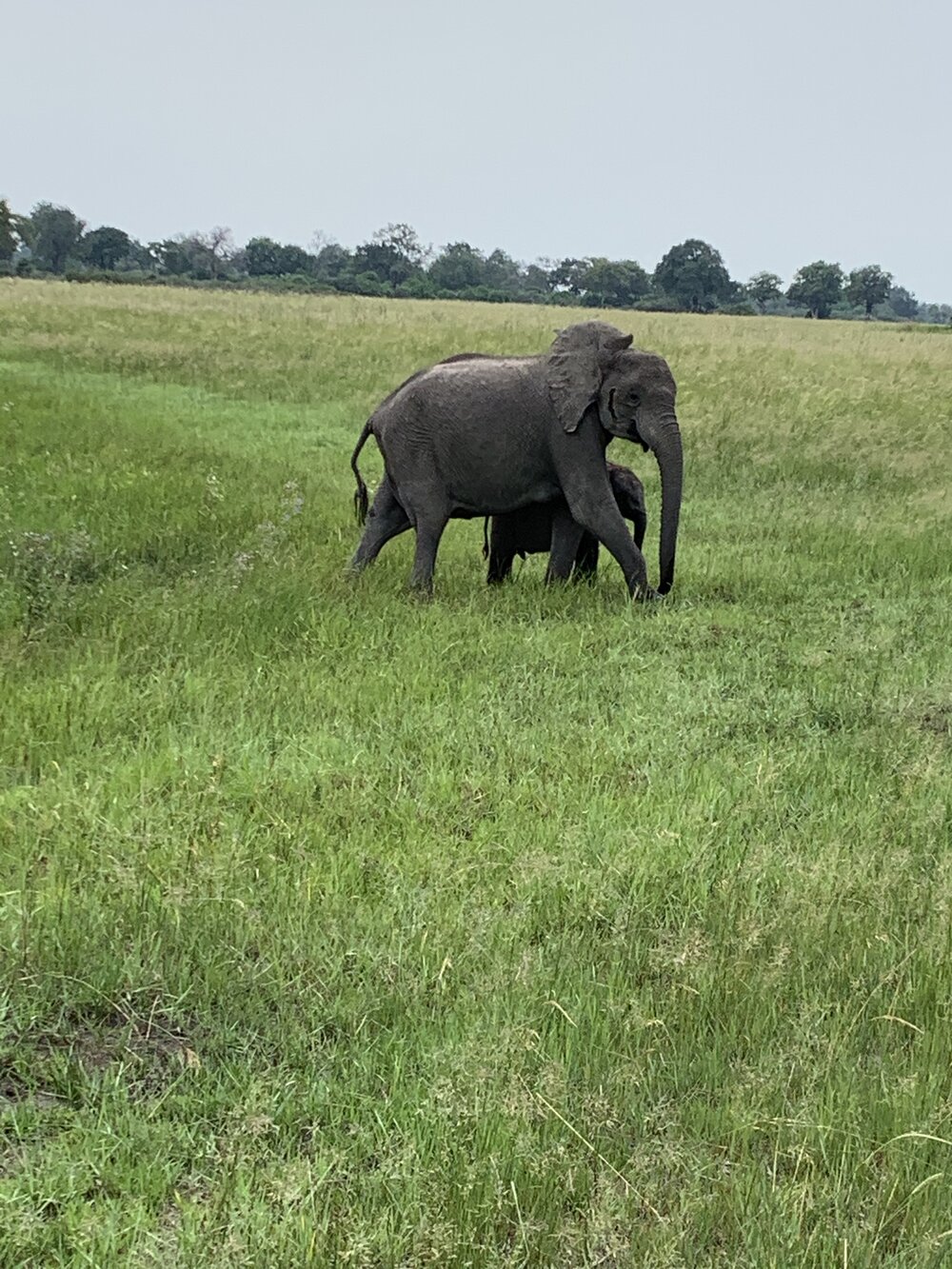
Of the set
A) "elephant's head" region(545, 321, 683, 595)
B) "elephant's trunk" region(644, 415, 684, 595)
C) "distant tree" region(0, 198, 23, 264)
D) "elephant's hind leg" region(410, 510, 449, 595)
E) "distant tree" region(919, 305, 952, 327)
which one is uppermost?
"distant tree" region(919, 305, 952, 327)

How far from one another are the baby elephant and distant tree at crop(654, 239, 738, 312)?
315ft

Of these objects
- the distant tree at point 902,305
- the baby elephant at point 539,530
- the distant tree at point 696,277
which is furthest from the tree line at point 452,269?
the baby elephant at point 539,530

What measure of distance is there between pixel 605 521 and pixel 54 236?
108 metres

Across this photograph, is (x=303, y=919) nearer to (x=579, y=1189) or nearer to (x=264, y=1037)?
(x=264, y=1037)

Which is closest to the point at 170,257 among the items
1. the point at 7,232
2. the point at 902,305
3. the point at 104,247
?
the point at 104,247

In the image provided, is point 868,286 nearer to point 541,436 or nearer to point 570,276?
point 570,276

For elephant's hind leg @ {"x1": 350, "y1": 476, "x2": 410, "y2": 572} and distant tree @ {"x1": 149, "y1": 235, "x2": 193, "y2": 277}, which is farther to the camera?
distant tree @ {"x1": 149, "y1": 235, "x2": 193, "y2": 277}

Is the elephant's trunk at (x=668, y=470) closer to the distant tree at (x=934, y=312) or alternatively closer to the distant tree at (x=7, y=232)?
the distant tree at (x=7, y=232)

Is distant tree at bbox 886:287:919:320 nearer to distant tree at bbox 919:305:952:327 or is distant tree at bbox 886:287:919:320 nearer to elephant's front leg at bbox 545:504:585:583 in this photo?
distant tree at bbox 919:305:952:327

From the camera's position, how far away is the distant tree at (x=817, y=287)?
103 m

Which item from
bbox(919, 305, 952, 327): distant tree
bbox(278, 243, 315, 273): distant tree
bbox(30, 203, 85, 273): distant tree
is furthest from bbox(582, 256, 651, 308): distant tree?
bbox(919, 305, 952, 327): distant tree

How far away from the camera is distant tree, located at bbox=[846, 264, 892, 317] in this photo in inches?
4129

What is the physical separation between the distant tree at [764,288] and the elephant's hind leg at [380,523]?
362 ft

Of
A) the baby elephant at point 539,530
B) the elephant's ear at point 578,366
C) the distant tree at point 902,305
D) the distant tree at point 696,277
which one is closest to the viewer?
the elephant's ear at point 578,366
